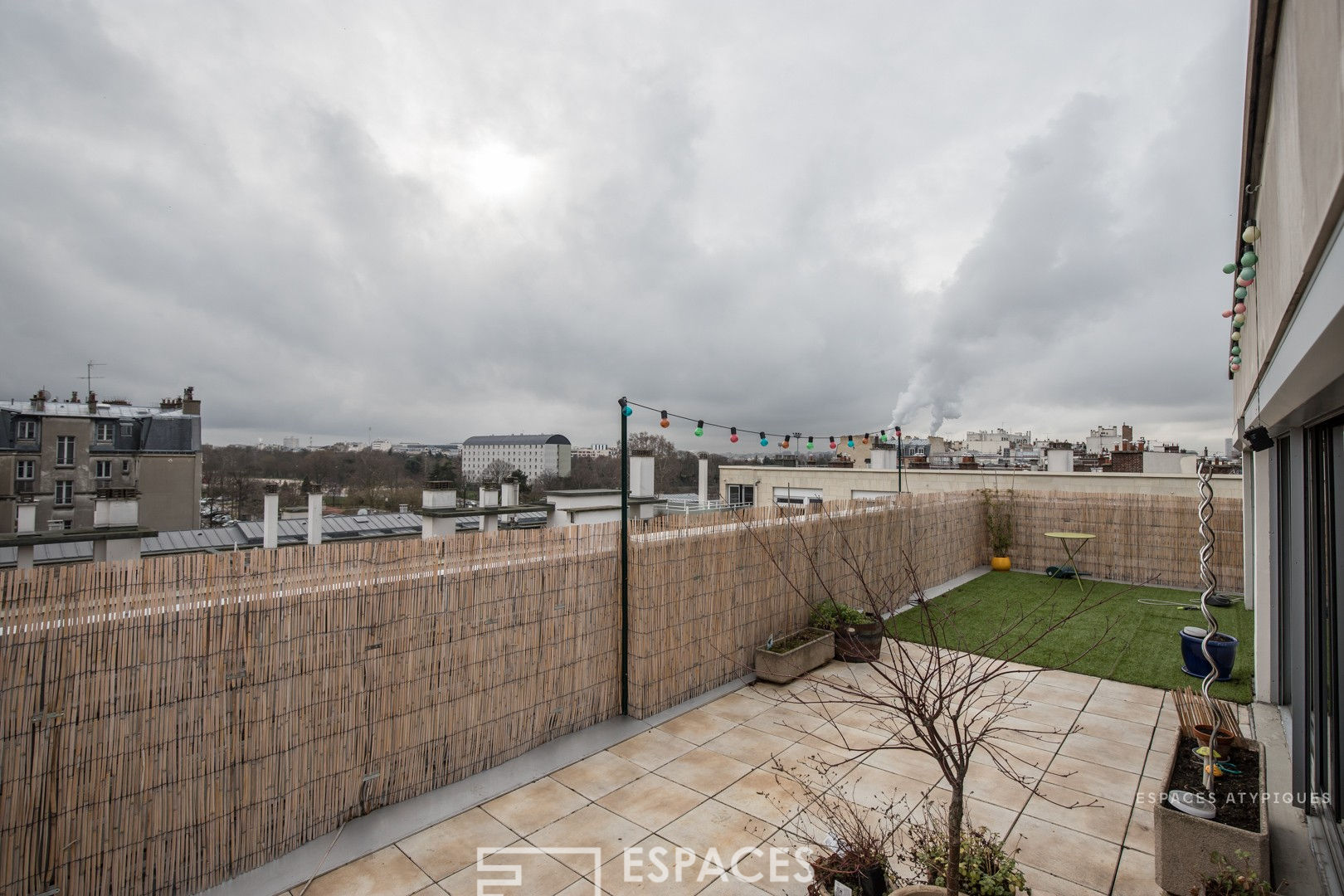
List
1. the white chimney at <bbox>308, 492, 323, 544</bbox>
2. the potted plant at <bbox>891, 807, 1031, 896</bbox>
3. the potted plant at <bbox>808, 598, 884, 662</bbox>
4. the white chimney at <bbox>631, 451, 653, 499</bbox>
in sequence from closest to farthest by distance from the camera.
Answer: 1. the potted plant at <bbox>891, 807, 1031, 896</bbox>
2. the potted plant at <bbox>808, 598, 884, 662</bbox>
3. the white chimney at <bbox>308, 492, 323, 544</bbox>
4. the white chimney at <bbox>631, 451, 653, 499</bbox>

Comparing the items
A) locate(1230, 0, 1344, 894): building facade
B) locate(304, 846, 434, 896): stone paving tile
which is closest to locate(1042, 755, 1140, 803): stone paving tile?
locate(1230, 0, 1344, 894): building facade

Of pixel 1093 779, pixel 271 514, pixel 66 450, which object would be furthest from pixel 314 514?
pixel 66 450

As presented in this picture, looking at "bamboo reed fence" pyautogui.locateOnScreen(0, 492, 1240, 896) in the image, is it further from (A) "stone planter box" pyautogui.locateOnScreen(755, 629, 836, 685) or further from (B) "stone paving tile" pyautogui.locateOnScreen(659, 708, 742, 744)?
(A) "stone planter box" pyautogui.locateOnScreen(755, 629, 836, 685)

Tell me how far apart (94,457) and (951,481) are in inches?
1319

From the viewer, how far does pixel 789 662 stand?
6.08 metres

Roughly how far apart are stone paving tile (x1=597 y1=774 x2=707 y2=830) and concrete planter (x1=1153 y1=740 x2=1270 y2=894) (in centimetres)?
256

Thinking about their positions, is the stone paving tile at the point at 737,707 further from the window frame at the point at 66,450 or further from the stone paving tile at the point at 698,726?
A: the window frame at the point at 66,450

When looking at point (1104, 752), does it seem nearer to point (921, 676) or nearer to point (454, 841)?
point (921, 676)

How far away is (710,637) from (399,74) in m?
8.24

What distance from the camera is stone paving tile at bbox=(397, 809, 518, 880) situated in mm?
3260

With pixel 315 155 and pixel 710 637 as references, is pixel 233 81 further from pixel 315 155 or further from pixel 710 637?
pixel 710 637

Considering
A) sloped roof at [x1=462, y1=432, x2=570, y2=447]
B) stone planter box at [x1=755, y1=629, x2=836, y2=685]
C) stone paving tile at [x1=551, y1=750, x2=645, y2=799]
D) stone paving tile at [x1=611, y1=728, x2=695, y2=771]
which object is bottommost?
stone paving tile at [x1=611, y1=728, x2=695, y2=771]

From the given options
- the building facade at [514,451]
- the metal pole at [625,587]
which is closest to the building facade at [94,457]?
the metal pole at [625,587]

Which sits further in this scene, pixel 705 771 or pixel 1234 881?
pixel 705 771
